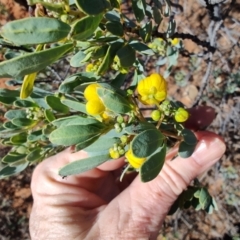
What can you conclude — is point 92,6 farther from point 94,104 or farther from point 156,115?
point 156,115

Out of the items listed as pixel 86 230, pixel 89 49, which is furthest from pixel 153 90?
pixel 86 230

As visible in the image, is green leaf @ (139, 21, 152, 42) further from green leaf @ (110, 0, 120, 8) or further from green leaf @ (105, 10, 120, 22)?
green leaf @ (110, 0, 120, 8)

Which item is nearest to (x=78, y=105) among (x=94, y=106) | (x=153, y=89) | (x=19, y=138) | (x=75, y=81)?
(x=75, y=81)

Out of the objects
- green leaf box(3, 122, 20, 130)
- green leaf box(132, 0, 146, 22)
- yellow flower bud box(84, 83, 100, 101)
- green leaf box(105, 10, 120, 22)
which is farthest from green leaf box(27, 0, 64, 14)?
green leaf box(3, 122, 20, 130)

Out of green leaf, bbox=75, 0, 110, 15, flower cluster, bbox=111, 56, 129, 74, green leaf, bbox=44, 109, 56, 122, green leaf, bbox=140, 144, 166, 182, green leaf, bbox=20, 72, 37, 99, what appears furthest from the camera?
green leaf, bbox=44, 109, 56, 122

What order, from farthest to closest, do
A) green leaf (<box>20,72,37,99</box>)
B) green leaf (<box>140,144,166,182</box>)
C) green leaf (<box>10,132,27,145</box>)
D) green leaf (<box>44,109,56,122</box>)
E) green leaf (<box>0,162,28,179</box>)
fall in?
green leaf (<box>0,162,28,179</box>)
green leaf (<box>10,132,27,145</box>)
green leaf (<box>44,109,56,122</box>)
green leaf (<box>140,144,166,182</box>)
green leaf (<box>20,72,37,99</box>)

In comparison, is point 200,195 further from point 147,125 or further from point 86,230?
point 147,125
